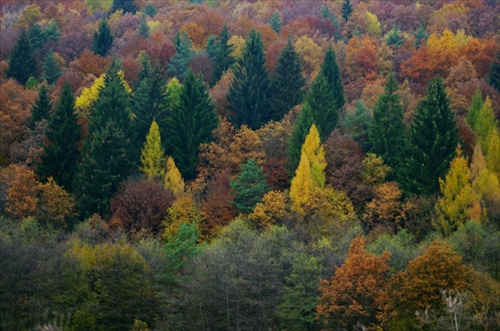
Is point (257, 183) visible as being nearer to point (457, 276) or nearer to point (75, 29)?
point (457, 276)

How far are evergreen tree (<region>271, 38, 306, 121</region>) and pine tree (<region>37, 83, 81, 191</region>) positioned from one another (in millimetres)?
19599

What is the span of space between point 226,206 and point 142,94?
Result: 17.7 metres

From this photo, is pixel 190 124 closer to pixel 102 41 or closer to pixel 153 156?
pixel 153 156

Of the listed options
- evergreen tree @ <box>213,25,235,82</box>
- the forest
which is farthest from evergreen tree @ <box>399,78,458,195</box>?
evergreen tree @ <box>213,25,235,82</box>

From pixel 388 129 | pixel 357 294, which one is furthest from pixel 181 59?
pixel 357 294

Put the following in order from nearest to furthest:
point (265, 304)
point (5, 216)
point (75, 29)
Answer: point (265, 304) → point (5, 216) → point (75, 29)

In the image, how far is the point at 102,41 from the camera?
110812 mm

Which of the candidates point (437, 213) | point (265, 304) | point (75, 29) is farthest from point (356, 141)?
point (75, 29)

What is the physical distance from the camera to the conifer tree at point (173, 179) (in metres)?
73.3

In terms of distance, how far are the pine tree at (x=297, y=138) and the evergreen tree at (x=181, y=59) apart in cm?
2691

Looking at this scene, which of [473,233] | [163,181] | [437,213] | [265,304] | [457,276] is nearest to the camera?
[457,276]

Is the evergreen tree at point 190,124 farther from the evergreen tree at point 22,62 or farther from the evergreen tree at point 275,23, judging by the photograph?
the evergreen tree at point 275,23

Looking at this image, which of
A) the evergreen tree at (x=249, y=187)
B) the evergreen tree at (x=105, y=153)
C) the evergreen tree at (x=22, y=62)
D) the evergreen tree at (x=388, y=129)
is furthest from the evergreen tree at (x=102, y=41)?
the evergreen tree at (x=388, y=129)

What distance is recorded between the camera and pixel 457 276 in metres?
49.8
